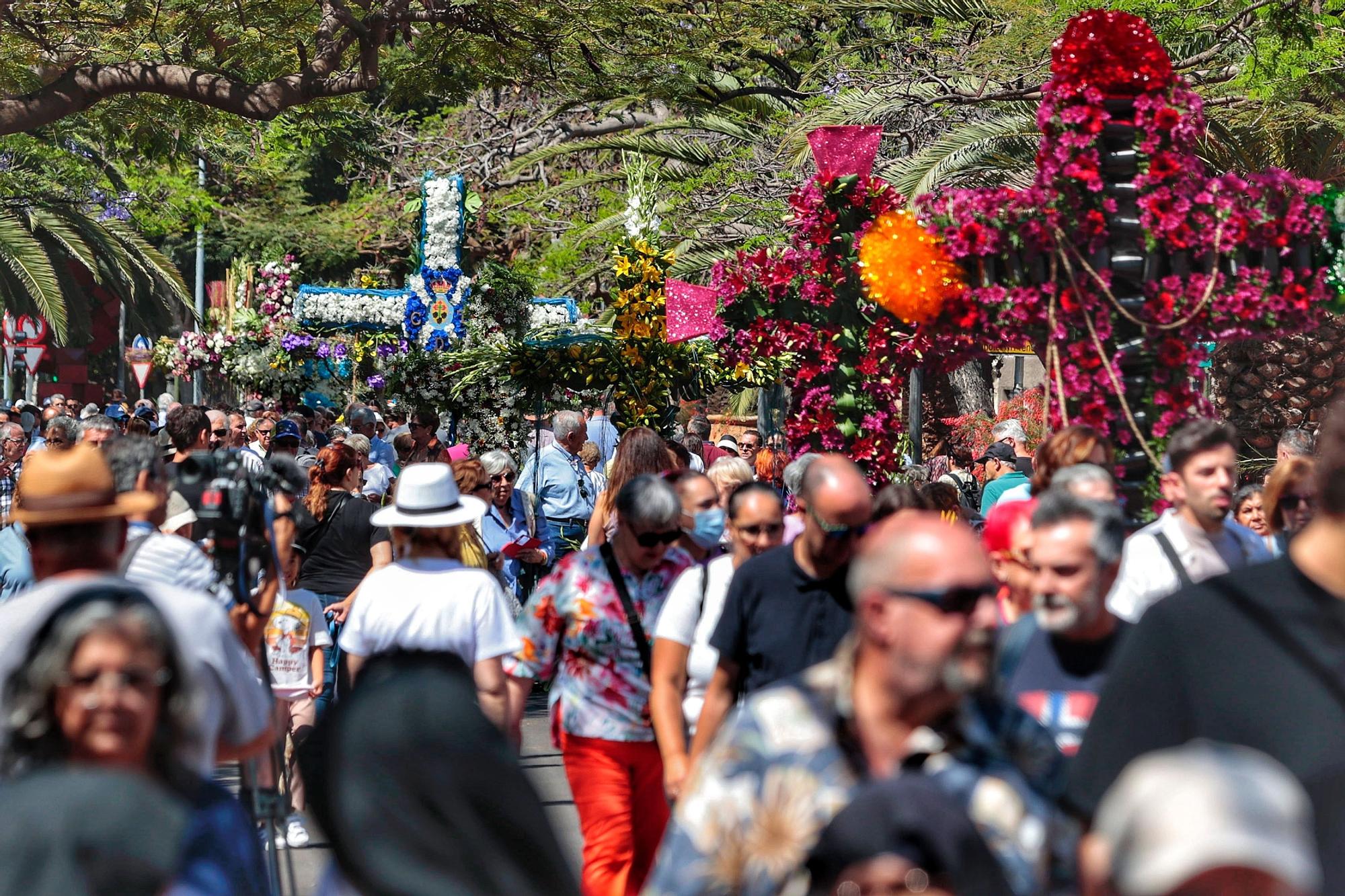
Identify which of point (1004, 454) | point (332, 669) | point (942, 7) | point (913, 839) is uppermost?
point (942, 7)

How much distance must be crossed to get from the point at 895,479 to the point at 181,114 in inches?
318

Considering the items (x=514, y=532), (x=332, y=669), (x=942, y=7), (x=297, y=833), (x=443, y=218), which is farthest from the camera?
(x=942, y=7)

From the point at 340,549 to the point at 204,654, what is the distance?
5.29m

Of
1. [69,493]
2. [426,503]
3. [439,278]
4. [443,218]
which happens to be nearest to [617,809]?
[426,503]

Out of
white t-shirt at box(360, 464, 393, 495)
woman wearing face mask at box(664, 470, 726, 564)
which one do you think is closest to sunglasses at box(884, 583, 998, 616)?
woman wearing face mask at box(664, 470, 726, 564)

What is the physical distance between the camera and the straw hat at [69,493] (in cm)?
378

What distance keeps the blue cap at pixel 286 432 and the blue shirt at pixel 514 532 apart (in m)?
1.47

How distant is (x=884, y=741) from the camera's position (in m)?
2.63

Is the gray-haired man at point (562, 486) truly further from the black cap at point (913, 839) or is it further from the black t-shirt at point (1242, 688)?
the black cap at point (913, 839)

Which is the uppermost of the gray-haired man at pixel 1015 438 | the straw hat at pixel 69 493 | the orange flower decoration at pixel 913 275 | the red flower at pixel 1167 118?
the red flower at pixel 1167 118

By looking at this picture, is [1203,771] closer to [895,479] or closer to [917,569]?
[917,569]

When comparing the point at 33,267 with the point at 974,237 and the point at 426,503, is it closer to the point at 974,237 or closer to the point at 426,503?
the point at 426,503

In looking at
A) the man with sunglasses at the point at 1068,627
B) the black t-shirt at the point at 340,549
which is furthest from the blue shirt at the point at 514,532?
the man with sunglasses at the point at 1068,627

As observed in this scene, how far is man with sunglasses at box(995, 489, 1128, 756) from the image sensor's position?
12.6 ft
